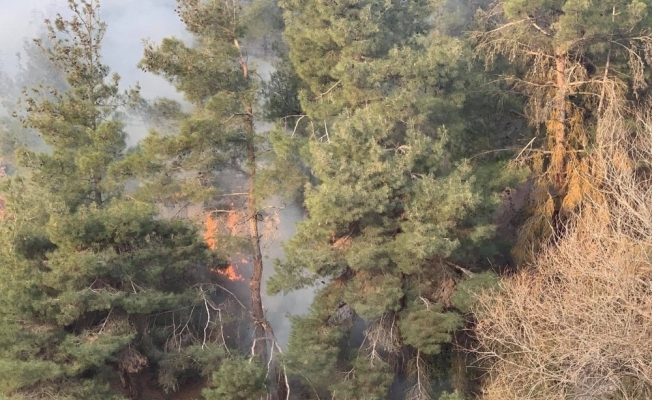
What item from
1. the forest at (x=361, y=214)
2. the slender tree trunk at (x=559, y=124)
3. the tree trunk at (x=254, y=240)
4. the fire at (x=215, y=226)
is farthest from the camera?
the fire at (x=215, y=226)

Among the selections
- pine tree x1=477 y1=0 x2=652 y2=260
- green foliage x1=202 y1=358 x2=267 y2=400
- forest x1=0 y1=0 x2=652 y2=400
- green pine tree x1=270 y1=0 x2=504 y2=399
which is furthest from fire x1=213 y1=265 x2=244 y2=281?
pine tree x1=477 y1=0 x2=652 y2=260

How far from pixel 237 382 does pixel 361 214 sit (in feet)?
11.3

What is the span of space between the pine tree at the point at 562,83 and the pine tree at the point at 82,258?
7.20 metres

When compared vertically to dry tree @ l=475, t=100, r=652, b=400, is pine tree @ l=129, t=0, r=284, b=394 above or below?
Answer: above

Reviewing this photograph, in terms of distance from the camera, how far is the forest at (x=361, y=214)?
8.77 m

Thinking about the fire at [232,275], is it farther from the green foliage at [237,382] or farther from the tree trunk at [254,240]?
the green foliage at [237,382]

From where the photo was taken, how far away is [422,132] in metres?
10.8

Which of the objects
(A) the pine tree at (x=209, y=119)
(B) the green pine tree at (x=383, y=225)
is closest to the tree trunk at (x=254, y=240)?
(A) the pine tree at (x=209, y=119)

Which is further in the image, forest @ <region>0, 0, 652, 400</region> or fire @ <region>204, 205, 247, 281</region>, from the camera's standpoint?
fire @ <region>204, 205, 247, 281</region>

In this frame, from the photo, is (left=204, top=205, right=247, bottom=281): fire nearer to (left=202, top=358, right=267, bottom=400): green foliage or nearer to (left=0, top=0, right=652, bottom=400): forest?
(left=0, top=0, right=652, bottom=400): forest


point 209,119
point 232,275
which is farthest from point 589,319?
point 232,275

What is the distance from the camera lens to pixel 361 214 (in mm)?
9688

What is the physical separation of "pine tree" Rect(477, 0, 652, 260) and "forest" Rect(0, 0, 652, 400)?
56mm

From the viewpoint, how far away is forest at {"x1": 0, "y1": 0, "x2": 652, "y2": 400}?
877 centimetres
